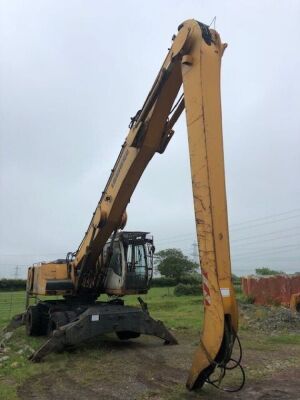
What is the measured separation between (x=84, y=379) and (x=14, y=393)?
1212mm

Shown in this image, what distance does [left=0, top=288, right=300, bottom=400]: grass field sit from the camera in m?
7.00

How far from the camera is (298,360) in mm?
9094

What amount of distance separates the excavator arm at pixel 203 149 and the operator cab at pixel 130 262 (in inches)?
79.9

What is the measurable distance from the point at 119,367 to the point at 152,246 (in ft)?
11.5

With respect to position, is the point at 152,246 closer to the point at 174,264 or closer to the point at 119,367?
the point at 119,367

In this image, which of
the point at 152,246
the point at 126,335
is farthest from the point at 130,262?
the point at 126,335

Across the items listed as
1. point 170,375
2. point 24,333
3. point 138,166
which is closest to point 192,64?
point 138,166

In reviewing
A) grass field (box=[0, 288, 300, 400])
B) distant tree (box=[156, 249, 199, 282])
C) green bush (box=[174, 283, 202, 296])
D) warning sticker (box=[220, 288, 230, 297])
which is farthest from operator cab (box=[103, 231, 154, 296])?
distant tree (box=[156, 249, 199, 282])

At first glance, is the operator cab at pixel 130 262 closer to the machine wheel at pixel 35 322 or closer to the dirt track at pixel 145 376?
the dirt track at pixel 145 376

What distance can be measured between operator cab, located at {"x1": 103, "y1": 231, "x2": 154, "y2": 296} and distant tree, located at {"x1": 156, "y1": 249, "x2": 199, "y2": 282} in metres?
44.2

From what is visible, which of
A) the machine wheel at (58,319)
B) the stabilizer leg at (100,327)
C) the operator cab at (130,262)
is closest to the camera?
the stabilizer leg at (100,327)

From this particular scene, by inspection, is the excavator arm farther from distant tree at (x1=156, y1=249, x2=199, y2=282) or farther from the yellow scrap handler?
distant tree at (x1=156, y1=249, x2=199, y2=282)

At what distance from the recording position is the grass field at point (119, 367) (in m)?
7.00

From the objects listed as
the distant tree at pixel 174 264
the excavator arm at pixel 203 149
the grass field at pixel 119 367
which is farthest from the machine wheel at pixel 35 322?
the distant tree at pixel 174 264
